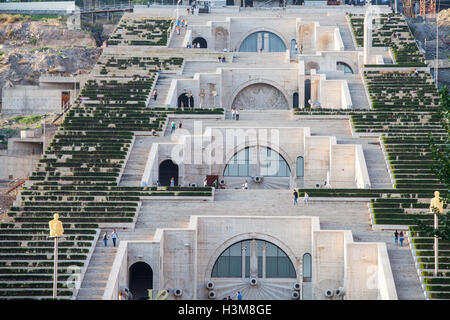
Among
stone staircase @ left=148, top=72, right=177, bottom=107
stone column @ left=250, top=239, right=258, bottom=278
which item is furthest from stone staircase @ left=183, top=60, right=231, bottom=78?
stone column @ left=250, top=239, right=258, bottom=278

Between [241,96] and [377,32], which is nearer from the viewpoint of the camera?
[241,96]

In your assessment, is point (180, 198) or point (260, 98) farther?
point (260, 98)

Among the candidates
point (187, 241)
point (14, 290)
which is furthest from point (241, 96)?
point (14, 290)

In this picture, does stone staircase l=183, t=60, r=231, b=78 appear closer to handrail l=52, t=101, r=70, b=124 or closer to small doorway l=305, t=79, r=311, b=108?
small doorway l=305, t=79, r=311, b=108

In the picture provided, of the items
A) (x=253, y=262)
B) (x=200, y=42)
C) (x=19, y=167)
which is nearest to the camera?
(x=253, y=262)

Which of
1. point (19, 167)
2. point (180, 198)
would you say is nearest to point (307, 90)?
point (180, 198)

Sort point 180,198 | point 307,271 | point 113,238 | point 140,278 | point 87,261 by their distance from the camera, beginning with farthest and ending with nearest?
1. point 180,198
2. point 307,271
3. point 113,238
4. point 140,278
5. point 87,261

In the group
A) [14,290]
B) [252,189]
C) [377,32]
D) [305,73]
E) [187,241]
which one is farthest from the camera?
[377,32]

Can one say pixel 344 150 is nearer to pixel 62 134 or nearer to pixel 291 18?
pixel 62 134

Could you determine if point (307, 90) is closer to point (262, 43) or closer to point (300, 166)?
point (300, 166)
